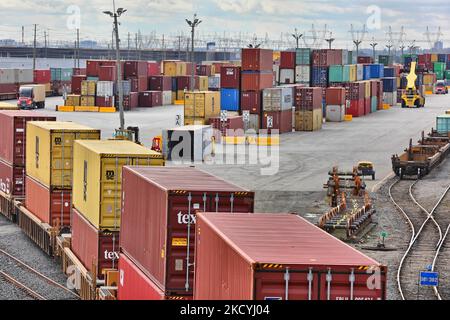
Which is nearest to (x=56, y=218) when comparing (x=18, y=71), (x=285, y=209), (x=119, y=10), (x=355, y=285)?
(x=285, y=209)

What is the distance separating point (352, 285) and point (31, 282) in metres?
19.0

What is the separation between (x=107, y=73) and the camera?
117938 mm

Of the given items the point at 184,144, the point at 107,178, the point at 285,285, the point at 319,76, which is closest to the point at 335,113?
the point at 319,76

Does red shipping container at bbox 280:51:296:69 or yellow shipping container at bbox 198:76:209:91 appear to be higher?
red shipping container at bbox 280:51:296:69

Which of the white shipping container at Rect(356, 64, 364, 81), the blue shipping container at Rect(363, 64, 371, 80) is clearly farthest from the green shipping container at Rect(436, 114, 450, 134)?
the blue shipping container at Rect(363, 64, 371, 80)

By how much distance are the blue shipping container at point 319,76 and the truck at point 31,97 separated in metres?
32.0

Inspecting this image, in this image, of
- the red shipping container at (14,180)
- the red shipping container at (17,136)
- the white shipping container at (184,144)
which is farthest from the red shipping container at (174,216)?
the white shipping container at (184,144)

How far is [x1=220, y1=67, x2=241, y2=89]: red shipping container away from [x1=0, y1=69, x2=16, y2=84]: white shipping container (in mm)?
51629

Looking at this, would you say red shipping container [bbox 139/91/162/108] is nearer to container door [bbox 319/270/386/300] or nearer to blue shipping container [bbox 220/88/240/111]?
blue shipping container [bbox 220/88/240/111]

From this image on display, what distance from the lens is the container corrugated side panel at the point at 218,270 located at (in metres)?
16.0

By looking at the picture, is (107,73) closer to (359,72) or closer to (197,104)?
(359,72)

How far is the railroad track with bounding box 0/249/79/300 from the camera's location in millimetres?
30844

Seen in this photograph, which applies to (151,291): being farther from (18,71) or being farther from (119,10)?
(18,71)

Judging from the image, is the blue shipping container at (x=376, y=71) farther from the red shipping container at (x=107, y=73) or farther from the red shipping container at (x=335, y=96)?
the red shipping container at (x=107, y=73)
